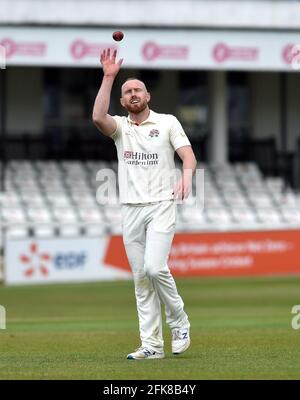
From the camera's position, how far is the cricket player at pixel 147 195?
10.5 meters

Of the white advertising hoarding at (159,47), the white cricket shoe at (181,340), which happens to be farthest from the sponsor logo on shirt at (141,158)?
the white advertising hoarding at (159,47)

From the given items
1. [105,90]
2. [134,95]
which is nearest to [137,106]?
[134,95]

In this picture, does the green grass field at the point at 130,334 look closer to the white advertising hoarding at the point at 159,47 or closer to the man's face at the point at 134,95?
the man's face at the point at 134,95

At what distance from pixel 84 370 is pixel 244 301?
11.7 metres

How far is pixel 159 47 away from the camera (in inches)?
1217

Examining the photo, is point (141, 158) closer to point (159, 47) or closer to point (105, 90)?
point (105, 90)

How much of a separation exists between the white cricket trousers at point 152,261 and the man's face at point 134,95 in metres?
0.80

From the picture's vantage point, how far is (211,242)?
1097 inches

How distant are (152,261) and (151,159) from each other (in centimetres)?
84

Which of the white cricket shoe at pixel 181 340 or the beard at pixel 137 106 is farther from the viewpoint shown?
the white cricket shoe at pixel 181 340

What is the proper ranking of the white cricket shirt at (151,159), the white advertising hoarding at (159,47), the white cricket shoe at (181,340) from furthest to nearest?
the white advertising hoarding at (159,47) < the white cricket shoe at (181,340) < the white cricket shirt at (151,159)

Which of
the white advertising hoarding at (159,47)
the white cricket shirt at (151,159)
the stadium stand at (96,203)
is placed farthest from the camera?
the white advertising hoarding at (159,47)

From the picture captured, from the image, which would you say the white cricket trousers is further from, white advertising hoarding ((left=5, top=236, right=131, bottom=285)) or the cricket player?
white advertising hoarding ((left=5, top=236, right=131, bottom=285))
